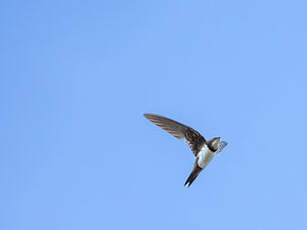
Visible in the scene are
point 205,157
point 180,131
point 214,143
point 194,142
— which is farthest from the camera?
point 180,131

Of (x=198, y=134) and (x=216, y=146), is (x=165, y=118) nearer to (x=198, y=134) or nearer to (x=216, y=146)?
(x=198, y=134)

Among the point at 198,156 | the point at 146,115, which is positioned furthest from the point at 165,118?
the point at 198,156

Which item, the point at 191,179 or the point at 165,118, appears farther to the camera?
the point at 165,118

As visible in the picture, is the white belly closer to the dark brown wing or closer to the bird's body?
the bird's body

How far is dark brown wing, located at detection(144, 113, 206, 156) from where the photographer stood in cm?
935

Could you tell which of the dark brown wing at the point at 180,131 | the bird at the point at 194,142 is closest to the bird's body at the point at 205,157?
the bird at the point at 194,142

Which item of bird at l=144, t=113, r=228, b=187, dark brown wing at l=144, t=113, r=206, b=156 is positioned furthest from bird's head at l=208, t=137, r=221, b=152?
dark brown wing at l=144, t=113, r=206, b=156

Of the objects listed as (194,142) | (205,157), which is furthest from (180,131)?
(205,157)

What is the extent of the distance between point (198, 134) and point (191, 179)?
0.85 m

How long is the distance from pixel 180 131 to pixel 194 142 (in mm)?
435

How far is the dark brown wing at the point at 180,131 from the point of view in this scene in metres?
9.35

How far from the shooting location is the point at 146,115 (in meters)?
9.83

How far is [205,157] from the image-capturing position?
886 centimetres

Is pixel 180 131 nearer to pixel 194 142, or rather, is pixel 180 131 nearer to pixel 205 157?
pixel 194 142
